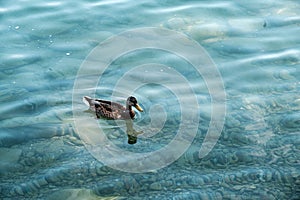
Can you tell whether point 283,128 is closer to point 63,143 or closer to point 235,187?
point 235,187

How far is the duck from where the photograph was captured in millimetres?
10438

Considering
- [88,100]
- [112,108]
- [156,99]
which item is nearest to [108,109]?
[112,108]

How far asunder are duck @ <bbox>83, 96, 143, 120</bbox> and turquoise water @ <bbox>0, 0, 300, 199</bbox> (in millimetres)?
228

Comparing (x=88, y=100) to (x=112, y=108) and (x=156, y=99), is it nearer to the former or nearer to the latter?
(x=112, y=108)

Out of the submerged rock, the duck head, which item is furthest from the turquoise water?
the duck head

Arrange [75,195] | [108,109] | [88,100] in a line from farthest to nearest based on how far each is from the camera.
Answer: [88,100], [108,109], [75,195]

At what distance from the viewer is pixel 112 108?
10.5 m

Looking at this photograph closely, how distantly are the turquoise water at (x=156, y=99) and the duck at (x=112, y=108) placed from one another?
9.0 inches

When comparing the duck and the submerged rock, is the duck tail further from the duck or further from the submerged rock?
the submerged rock

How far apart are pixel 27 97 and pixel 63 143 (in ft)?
5.94

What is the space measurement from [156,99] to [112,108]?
3.47ft

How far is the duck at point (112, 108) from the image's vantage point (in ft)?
34.2

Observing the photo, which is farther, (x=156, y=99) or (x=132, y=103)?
(x=156, y=99)

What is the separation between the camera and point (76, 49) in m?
12.8
